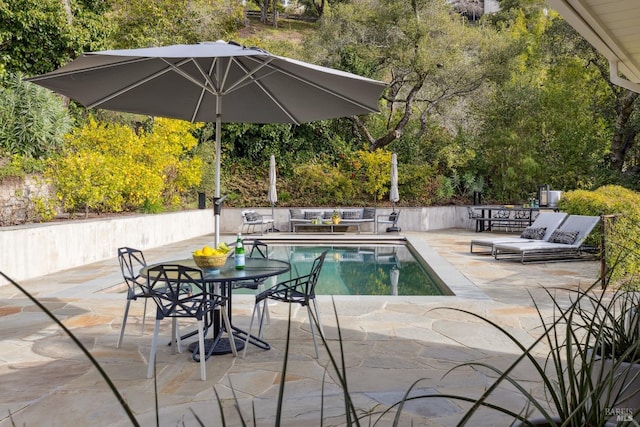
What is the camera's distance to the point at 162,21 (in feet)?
52.1

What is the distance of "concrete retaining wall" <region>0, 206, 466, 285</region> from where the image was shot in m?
7.32

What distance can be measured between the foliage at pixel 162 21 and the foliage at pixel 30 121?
4.69 metres

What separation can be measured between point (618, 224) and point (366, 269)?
4.26m

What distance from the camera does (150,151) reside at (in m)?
12.7

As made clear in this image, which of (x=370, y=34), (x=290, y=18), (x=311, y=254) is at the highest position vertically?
(x=290, y=18)

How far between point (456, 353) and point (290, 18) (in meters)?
47.4

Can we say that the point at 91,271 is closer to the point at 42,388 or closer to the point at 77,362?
the point at 77,362

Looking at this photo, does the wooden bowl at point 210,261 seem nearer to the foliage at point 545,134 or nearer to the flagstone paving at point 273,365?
the flagstone paving at point 273,365

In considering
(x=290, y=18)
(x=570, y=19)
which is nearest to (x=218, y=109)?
(x=570, y=19)

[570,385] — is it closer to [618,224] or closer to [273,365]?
[273,365]

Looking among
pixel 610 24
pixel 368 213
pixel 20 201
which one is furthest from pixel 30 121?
pixel 610 24

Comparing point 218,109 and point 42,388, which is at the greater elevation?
point 218,109

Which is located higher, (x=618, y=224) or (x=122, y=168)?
(x=122, y=168)

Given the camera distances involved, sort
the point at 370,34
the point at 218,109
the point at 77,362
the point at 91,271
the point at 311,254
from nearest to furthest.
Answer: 1. the point at 77,362
2. the point at 218,109
3. the point at 91,271
4. the point at 311,254
5. the point at 370,34
